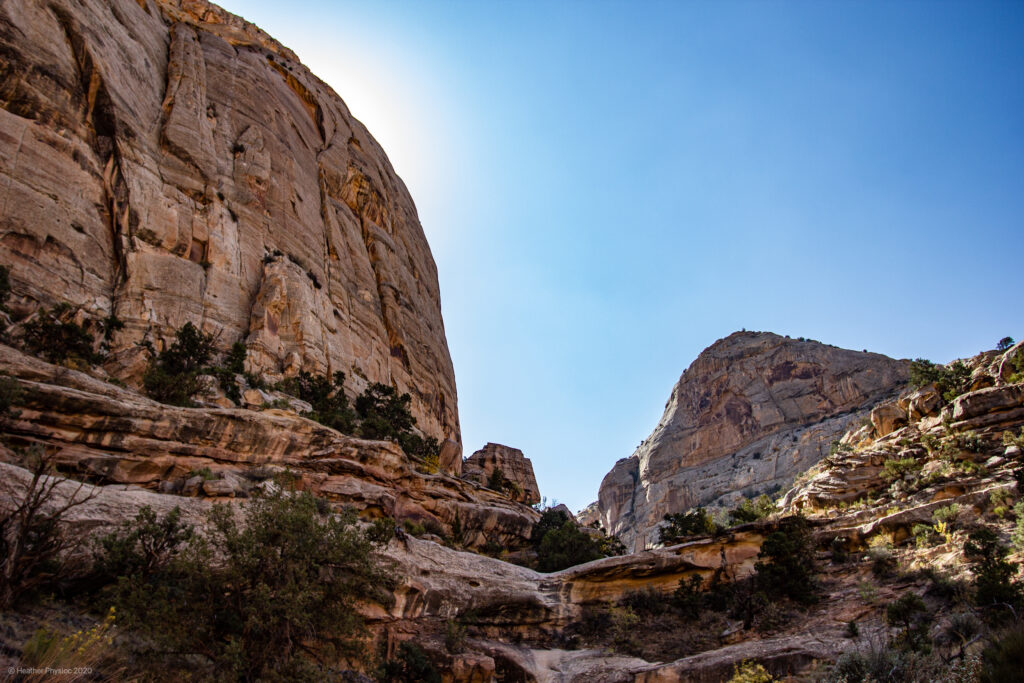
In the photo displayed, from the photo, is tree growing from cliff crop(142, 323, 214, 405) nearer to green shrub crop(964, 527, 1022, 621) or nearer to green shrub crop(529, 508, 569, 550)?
green shrub crop(529, 508, 569, 550)

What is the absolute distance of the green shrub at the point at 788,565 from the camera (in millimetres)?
21688

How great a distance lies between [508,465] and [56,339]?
133 ft

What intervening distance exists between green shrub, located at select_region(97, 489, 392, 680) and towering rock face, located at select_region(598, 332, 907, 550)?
231 ft

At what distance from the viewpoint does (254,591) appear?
11617 millimetres

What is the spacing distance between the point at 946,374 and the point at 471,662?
1233 inches

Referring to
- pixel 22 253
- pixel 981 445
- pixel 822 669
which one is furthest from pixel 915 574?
pixel 22 253

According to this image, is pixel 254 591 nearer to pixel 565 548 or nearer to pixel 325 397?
pixel 565 548

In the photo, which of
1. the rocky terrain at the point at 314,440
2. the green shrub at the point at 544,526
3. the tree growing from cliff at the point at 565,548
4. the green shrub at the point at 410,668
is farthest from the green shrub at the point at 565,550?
the green shrub at the point at 410,668

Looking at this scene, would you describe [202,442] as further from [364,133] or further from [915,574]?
[364,133]

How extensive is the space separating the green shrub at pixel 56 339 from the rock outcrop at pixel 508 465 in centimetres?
3360

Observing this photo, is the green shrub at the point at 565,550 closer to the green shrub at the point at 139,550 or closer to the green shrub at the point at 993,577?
the green shrub at the point at 993,577

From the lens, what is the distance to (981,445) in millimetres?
27172
